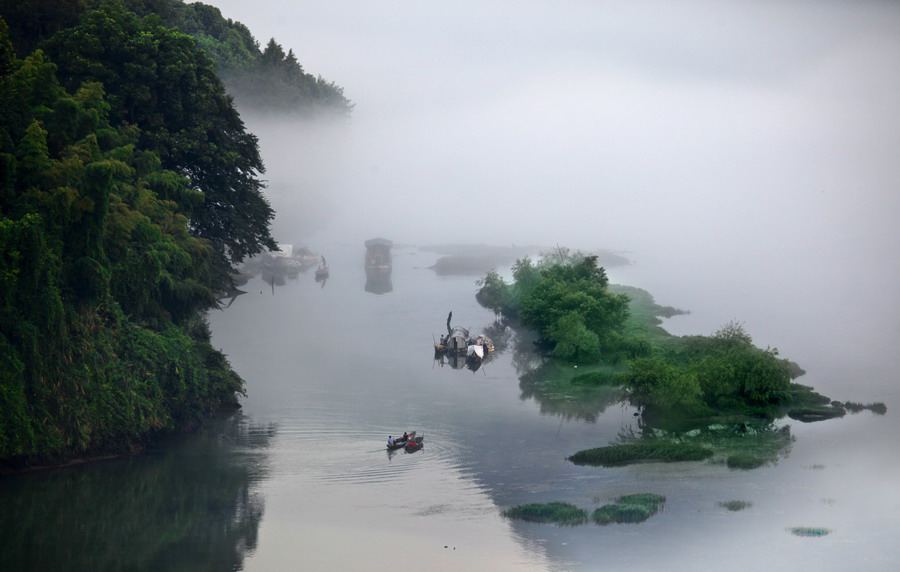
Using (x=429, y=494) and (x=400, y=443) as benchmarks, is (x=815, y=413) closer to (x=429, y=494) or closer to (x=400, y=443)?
(x=400, y=443)

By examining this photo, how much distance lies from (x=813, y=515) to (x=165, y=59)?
3980 centimetres

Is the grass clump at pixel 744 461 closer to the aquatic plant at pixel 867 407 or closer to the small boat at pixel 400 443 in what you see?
the aquatic plant at pixel 867 407

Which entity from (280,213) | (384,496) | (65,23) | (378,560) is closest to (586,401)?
(384,496)

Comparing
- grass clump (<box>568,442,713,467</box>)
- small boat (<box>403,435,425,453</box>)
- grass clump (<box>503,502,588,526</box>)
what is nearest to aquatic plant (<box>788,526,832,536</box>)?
grass clump (<box>503,502,588,526</box>)

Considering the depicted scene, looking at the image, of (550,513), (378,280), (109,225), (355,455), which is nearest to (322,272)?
(378,280)

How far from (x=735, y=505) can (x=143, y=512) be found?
76.3 ft

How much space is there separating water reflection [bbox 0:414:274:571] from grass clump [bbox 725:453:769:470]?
814 inches

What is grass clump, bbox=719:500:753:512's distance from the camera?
41438mm

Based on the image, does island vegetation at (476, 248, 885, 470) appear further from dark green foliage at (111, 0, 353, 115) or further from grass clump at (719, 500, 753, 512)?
dark green foliage at (111, 0, 353, 115)

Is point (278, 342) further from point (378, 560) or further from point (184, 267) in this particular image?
point (378, 560)

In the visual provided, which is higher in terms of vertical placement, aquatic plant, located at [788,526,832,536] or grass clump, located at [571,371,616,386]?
grass clump, located at [571,371,616,386]

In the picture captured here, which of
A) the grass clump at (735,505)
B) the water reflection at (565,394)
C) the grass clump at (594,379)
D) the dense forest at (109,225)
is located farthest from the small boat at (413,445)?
the grass clump at (594,379)

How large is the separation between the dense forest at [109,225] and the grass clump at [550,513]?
59.3 ft

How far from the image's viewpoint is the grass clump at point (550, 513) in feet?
132
